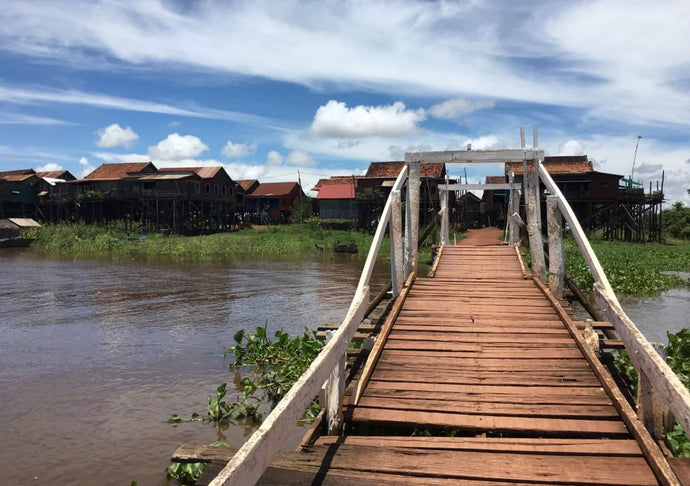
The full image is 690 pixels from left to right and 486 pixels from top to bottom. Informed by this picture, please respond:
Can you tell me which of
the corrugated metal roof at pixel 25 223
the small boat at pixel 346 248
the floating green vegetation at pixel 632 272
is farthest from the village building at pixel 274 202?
the floating green vegetation at pixel 632 272

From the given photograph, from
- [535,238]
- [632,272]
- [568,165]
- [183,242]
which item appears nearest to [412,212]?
[535,238]

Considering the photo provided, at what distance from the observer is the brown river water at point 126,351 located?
21.3 ft

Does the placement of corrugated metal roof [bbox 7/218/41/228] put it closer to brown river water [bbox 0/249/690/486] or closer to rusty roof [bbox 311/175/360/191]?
brown river water [bbox 0/249/690/486]

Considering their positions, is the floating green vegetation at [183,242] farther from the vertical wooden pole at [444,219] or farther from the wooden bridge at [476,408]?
the wooden bridge at [476,408]

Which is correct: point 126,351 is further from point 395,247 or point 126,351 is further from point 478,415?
point 478,415

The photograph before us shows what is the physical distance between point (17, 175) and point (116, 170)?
12585 mm

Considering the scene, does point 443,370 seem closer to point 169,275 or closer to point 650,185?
point 169,275

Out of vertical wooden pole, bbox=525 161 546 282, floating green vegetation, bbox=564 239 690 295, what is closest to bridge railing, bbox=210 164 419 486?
vertical wooden pole, bbox=525 161 546 282

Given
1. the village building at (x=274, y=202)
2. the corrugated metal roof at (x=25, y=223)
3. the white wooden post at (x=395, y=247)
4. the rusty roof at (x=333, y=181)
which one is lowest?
the white wooden post at (x=395, y=247)

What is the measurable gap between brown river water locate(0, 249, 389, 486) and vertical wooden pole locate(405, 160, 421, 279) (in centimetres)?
340

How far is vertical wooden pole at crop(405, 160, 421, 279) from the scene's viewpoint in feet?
29.4

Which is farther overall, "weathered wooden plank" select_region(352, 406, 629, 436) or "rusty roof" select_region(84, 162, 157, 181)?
"rusty roof" select_region(84, 162, 157, 181)

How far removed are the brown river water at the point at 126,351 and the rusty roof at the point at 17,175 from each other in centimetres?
3338

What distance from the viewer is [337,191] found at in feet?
181
